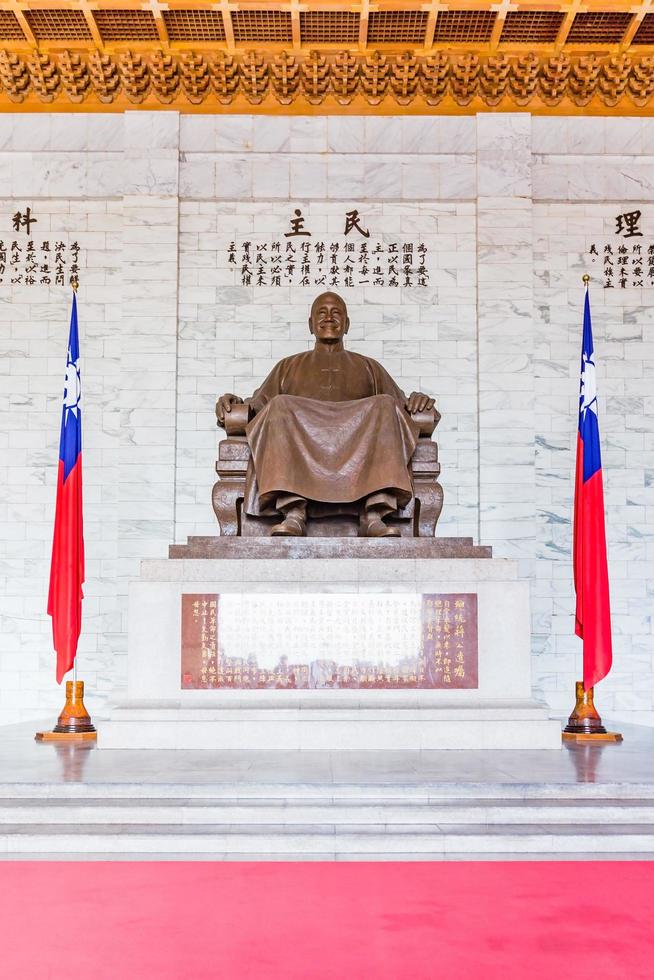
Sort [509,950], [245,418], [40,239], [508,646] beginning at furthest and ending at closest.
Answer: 1. [40,239]
2. [245,418]
3. [508,646]
4. [509,950]

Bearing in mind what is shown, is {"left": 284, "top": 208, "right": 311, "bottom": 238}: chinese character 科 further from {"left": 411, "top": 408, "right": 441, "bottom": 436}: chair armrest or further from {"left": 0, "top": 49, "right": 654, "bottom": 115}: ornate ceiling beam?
{"left": 411, "top": 408, "right": 441, "bottom": 436}: chair armrest

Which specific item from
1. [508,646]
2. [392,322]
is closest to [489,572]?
[508,646]

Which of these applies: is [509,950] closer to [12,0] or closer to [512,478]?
[512,478]

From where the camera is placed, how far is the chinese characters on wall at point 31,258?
7.57 meters

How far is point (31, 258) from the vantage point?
7.59m

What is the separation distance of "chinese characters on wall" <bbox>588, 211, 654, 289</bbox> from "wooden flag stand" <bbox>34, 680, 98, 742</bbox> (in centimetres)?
464

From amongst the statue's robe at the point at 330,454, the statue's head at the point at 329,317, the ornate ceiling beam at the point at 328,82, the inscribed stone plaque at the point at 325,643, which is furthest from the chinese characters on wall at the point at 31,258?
the inscribed stone plaque at the point at 325,643

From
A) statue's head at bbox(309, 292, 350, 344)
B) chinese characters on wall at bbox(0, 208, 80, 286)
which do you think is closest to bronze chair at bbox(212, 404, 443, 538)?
statue's head at bbox(309, 292, 350, 344)

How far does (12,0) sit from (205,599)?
15.2 feet

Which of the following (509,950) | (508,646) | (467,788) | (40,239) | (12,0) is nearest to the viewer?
(509,950)

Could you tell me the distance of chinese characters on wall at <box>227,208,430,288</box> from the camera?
758cm

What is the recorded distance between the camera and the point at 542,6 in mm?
7164

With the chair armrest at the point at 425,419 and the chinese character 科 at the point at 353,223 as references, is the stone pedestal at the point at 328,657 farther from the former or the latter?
the chinese character 科 at the point at 353,223

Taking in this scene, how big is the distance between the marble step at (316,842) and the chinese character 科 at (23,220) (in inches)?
206
